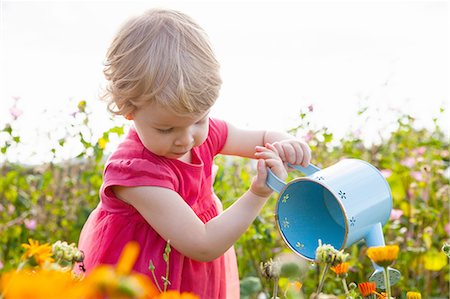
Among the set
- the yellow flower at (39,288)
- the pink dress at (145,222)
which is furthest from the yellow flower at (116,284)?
the pink dress at (145,222)

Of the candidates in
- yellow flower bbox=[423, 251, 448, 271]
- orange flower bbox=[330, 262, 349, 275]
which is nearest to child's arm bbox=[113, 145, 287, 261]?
orange flower bbox=[330, 262, 349, 275]

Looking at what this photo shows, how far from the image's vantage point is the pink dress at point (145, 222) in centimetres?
132

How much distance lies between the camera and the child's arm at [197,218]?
1.27 metres

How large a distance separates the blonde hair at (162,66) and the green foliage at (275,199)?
2.47ft

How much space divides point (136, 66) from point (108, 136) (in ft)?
3.19

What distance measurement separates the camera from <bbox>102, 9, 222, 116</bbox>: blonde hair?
3.96ft

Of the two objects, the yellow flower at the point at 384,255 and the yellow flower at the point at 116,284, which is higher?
the yellow flower at the point at 116,284

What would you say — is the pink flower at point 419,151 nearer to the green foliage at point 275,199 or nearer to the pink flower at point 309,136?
the green foliage at point 275,199

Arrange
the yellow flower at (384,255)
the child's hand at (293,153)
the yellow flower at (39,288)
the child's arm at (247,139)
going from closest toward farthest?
the yellow flower at (39,288) < the yellow flower at (384,255) < the child's hand at (293,153) < the child's arm at (247,139)

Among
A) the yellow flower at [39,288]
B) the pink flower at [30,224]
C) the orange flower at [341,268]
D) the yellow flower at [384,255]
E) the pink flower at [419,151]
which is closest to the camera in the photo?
the yellow flower at [39,288]

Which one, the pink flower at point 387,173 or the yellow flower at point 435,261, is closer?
the yellow flower at point 435,261

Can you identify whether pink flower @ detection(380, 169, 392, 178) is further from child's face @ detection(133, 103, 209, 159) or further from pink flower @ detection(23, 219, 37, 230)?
pink flower @ detection(23, 219, 37, 230)

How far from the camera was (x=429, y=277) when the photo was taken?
2.18m

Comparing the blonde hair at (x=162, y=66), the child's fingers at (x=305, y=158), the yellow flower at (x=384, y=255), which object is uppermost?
the blonde hair at (x=162, y=66)
